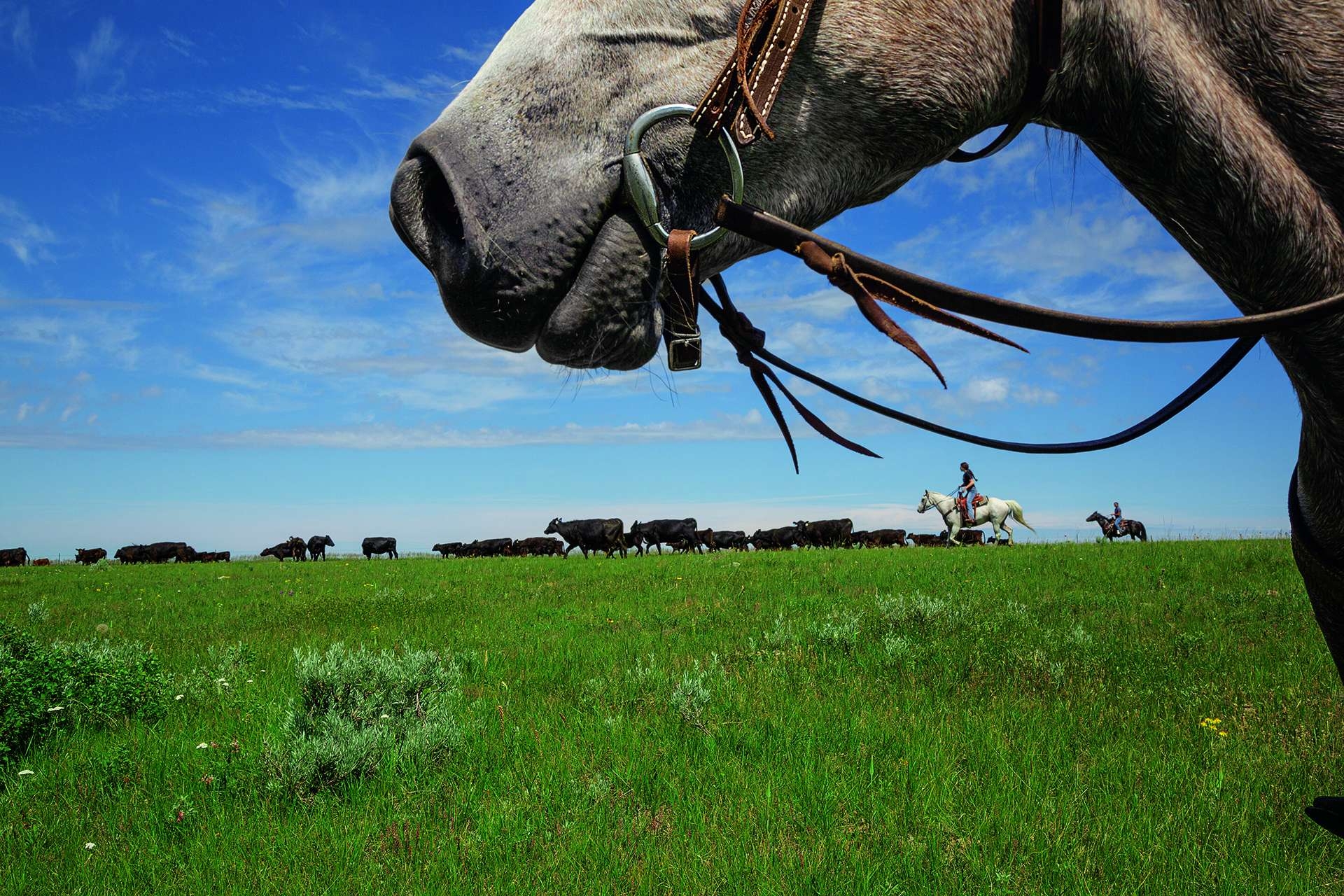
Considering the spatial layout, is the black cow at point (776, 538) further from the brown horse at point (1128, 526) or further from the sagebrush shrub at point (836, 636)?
the sagebrush shrub at point (836, 636)

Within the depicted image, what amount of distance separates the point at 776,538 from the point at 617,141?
113 feet

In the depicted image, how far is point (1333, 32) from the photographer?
1.90 m

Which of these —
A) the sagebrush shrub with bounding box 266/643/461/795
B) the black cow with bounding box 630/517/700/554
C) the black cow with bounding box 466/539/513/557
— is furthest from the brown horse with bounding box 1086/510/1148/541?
the sagebrush shrub with bounding box 266/643/461/795

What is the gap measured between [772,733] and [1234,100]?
423 centimetres

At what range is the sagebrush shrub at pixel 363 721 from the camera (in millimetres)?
4590

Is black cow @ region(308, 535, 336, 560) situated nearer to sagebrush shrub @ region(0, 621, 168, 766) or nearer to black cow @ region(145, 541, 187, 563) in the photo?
black cow @ region(145, 541, 187, 563)

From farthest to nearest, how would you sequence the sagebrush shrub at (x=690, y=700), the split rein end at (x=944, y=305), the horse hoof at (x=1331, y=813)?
1. the sagebrush shrub at (x=690, y=700)
2. the horse hoof at (x=1331, y=813)
3. the split rein end at (x=944, y=305)

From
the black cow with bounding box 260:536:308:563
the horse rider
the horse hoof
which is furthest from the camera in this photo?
the black cow with bounding box 260:536:308:563

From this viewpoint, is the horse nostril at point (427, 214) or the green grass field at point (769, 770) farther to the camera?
the green grass field at point (769, 770)

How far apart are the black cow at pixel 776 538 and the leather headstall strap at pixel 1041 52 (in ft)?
109

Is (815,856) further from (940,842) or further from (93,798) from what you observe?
(93,798)

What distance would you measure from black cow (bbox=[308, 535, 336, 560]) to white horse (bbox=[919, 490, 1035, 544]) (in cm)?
2821

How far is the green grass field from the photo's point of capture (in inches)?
141

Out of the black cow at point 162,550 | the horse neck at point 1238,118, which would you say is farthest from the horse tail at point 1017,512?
the black cow at point 162,550
